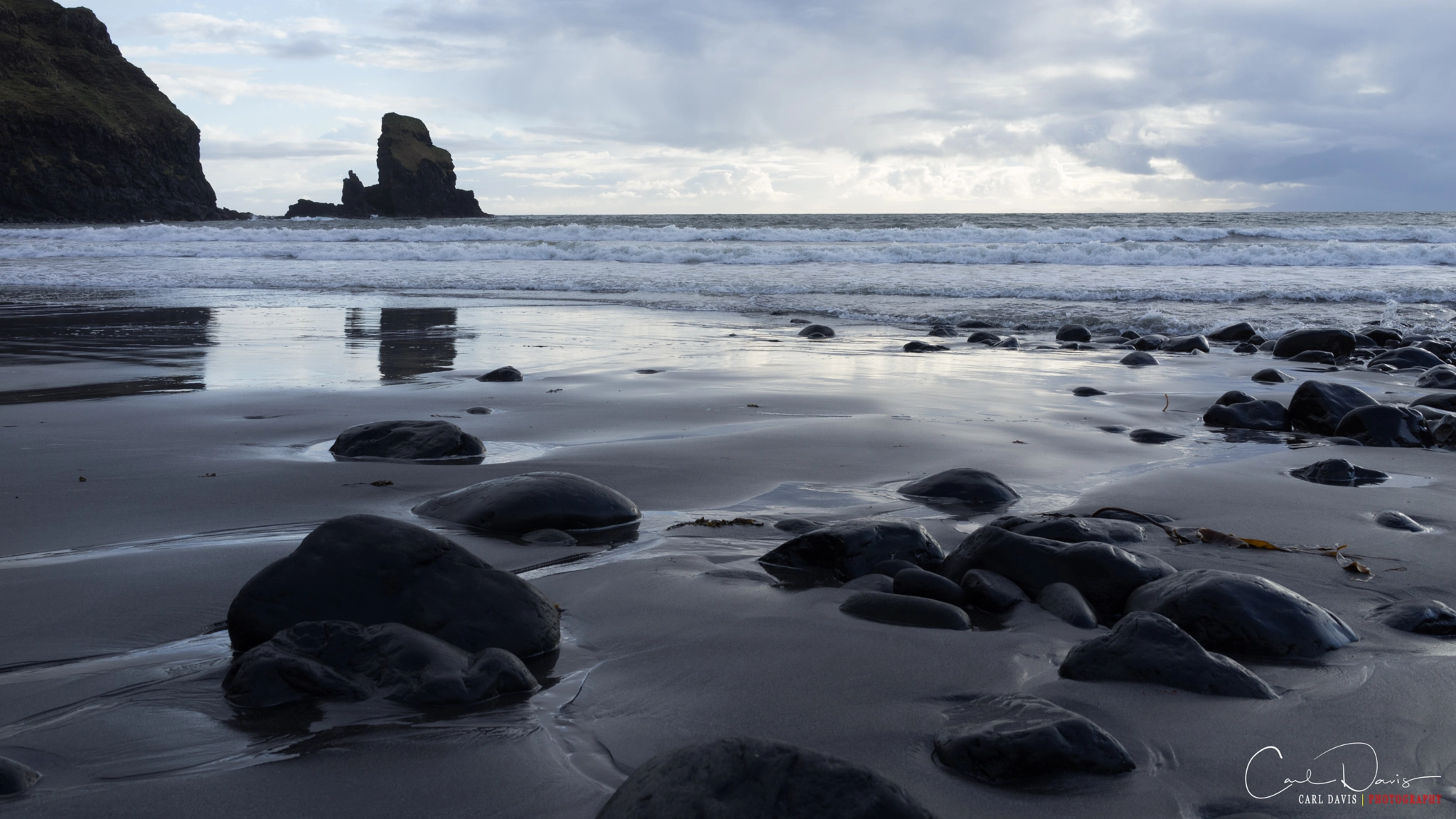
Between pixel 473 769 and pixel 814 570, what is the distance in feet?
3.87

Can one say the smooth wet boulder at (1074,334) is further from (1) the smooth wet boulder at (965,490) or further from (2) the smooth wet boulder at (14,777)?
(2) the smooth wet boulder at (14,777)

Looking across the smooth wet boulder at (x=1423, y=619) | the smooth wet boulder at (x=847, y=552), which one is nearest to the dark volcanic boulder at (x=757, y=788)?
the smooth wet boulder at (x=847, y=552)

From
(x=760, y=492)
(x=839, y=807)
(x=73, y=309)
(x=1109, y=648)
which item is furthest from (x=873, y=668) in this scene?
(x=73, y=309)

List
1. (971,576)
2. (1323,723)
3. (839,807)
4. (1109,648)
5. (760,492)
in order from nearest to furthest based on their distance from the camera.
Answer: (839,807), (1323,723), (1109,648), (971,576), (760,492)

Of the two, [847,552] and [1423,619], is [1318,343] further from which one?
[847,552]

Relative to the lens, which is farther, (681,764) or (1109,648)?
(1109,648)

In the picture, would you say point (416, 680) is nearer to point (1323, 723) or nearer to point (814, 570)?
point (814, 570)

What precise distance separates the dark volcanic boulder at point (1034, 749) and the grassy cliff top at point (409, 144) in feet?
232

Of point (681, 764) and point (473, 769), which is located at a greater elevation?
point (681, 764)

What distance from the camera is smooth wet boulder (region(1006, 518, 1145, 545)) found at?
2439 millimetres

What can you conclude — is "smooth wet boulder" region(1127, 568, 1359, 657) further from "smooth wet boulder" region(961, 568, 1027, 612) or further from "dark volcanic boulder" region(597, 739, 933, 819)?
"dark volcanic boulder" region(597, 739, 933, 819)

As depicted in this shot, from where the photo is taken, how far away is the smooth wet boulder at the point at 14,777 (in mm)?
1246

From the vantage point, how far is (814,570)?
2.36 metres

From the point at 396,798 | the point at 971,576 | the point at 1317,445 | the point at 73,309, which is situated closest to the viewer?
the point at 396,798
